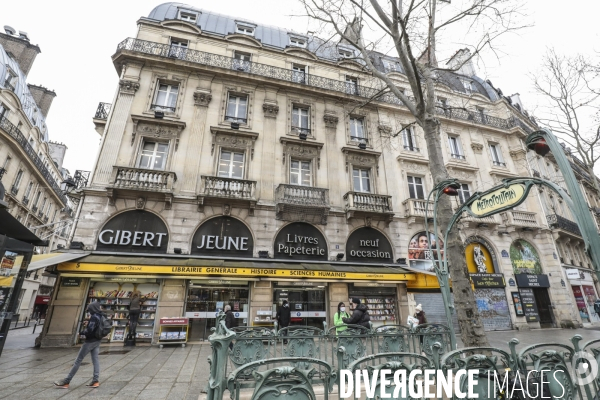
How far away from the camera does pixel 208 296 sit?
37.1 ft

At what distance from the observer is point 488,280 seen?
15.3m

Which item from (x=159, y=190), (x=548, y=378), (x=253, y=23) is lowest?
(x=548, y=378)

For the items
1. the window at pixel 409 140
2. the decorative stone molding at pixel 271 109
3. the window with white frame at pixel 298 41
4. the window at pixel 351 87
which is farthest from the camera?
the window with white frame at pixel 298 41

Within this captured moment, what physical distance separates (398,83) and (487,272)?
13636 mm

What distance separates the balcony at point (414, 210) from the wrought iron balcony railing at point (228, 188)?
27.4ft

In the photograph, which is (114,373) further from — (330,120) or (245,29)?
(245,29)

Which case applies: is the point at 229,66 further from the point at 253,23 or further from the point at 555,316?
the point at 555,316

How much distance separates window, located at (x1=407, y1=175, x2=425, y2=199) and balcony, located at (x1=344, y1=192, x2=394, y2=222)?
2243 millimetres

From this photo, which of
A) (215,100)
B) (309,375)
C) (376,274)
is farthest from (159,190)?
(309,375)

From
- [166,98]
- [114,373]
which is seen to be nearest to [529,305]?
[114,373]

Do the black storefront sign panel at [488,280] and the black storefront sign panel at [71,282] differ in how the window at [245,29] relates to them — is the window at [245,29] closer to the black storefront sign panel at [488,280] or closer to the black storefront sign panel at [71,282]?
the black storefront sign panel at [71,282]

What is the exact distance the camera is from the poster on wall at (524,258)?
53.9 feet

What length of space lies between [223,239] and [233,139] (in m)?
5.17

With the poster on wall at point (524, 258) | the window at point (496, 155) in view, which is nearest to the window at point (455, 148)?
the window at point (496, 155)
